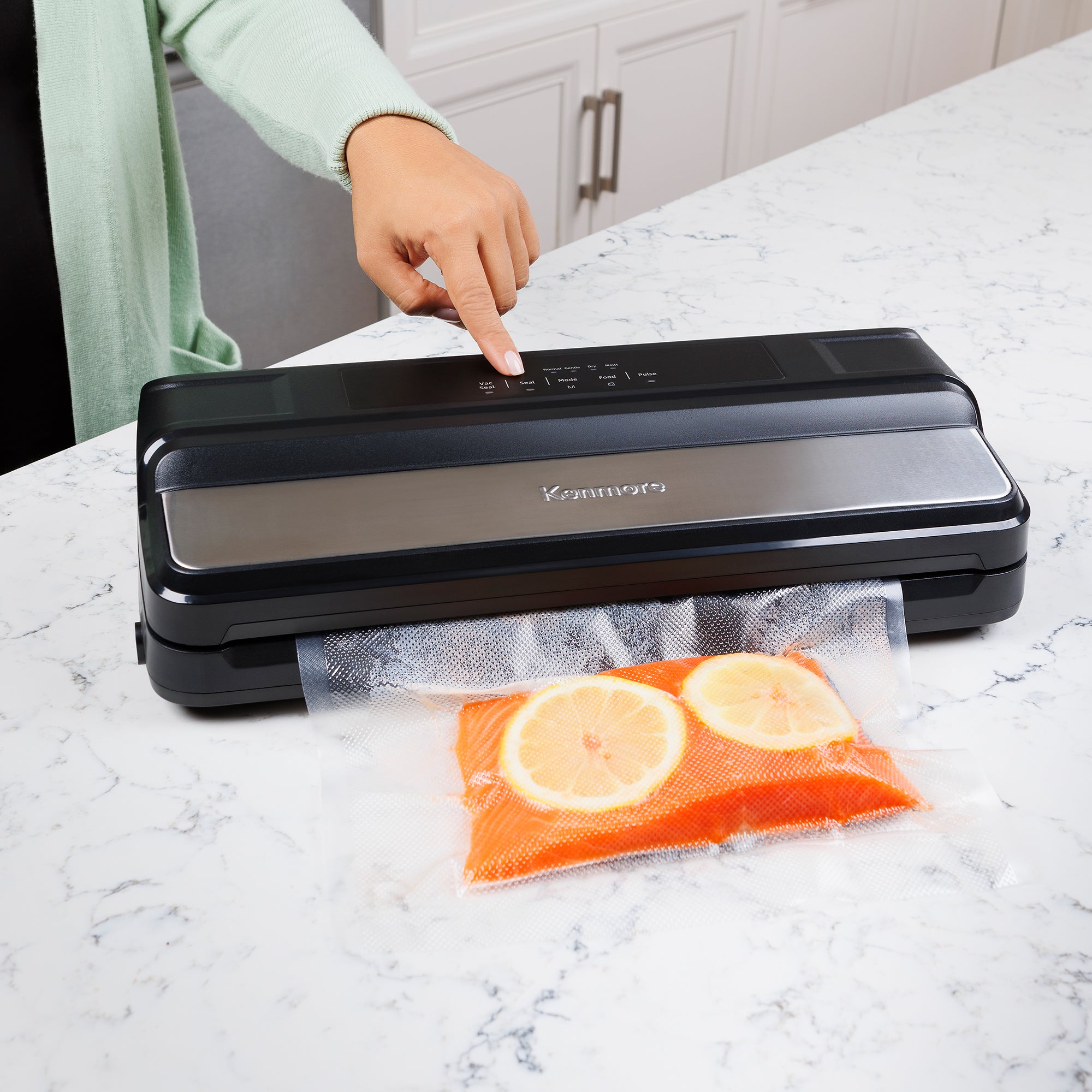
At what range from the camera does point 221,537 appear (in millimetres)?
598

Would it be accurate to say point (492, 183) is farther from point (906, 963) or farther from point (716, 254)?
point (906, 963)

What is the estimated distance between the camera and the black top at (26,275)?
107cm

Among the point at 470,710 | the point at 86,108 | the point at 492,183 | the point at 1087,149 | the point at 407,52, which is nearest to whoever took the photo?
the point at 470,710

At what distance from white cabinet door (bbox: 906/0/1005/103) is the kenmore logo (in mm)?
2939

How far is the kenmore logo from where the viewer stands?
2.11ft

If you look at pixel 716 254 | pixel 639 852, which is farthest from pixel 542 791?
pixel 716 254

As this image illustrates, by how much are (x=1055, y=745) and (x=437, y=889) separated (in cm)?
34

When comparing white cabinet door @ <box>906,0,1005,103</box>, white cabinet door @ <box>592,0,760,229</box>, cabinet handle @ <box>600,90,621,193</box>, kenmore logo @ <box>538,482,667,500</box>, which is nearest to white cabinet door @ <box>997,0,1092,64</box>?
white cabinet door @ <box>906,0,1005,103</box>

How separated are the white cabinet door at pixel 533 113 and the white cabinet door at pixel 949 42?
4.16 ft

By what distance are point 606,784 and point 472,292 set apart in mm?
367

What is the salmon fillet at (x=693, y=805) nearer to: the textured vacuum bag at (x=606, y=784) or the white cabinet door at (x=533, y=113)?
the textured vacuum bag at (x=606, y=784)

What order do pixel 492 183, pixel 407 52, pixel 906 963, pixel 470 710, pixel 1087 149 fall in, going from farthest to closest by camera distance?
1. pixel 407 52
2. pixel 1087 149
3. pixel 492 183
4. pixel 470 710
5. pixel 906 963

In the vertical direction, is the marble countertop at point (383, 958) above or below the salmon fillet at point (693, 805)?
below

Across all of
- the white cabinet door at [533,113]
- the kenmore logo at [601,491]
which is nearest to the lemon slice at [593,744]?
the kenmore logo at [601,491]
